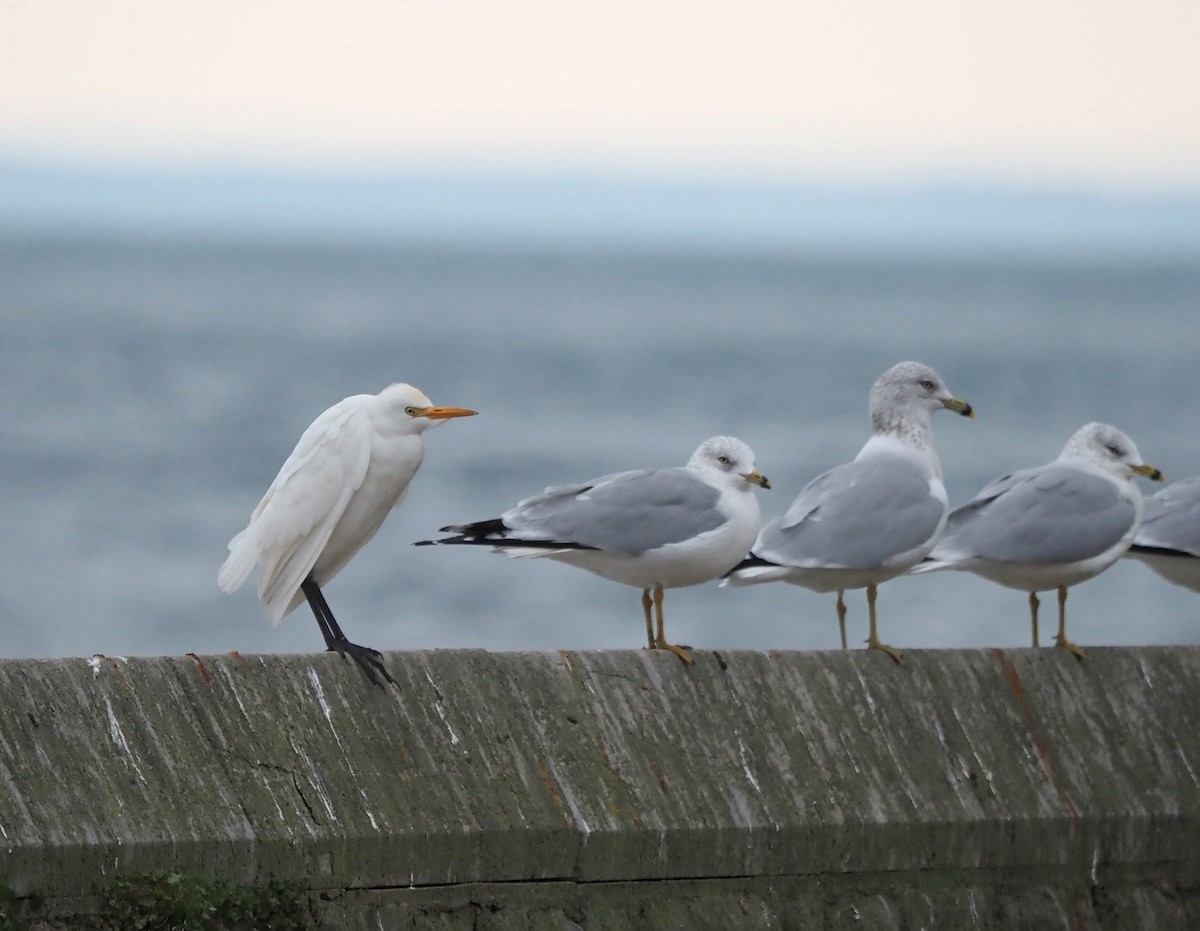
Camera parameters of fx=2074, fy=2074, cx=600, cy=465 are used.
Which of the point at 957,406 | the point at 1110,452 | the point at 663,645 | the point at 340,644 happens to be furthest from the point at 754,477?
the point at 340,644

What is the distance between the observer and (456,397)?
44.0 metres

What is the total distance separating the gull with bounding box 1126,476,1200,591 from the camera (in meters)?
6.96

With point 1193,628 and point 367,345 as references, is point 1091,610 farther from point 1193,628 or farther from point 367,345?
point 367,345

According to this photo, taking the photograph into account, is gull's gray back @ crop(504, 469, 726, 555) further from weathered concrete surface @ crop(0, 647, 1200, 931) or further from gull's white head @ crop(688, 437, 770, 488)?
weathered concrete surface @ crop(0, 647, 1200, 931)

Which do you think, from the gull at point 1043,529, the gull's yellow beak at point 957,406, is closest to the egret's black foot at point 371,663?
the gull at point 1043,529

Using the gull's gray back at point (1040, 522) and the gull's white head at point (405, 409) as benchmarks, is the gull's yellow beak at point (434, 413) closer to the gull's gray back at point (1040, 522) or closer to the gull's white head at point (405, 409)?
the gull's white head at point (405, 409)

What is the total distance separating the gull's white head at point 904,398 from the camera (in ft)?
23.4

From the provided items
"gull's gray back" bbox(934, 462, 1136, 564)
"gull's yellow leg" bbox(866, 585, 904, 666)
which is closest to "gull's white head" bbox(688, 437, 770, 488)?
"gull's yellow leg" bbox(866, 585, 904, 666)

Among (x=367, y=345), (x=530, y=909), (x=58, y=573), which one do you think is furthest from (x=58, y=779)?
(x=367, y=345)

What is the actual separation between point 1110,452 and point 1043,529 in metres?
0.60

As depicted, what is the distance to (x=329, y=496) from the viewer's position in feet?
19.7

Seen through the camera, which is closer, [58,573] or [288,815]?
[288,815]

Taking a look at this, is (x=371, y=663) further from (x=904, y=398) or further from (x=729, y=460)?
(x=904, y=398)

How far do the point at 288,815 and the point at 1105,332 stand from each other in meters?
73.9
